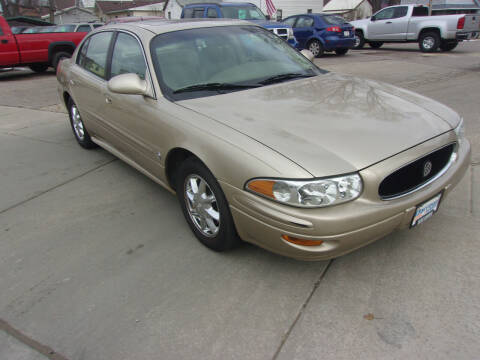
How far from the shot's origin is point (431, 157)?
245 cm

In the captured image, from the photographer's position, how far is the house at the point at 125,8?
5649cm

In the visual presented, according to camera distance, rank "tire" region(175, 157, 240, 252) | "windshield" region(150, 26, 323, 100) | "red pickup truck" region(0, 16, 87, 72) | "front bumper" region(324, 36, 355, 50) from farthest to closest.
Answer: "front bumper" region(324, 36, 355, 50) → "red pickup truck" region(0, 16, 87, 72) → "windshield" region(150, 26, 323, 100) → "tire" region(175, 157, 240, 252)

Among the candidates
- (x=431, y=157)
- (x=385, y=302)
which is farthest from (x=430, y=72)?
(x=385, y=302)

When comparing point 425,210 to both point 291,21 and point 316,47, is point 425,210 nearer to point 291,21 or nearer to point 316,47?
point 316,47

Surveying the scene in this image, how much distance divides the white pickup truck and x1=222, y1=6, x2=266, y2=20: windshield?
5.91 meters

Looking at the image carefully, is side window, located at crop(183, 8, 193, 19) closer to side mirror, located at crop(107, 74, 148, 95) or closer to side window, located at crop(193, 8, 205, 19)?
side window, located at crop(193, 8, 205, 19)

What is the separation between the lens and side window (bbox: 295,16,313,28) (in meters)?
14.0

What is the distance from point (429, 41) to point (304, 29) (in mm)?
4679

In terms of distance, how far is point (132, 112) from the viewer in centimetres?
327

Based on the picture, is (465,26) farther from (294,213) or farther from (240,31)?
(294,213)

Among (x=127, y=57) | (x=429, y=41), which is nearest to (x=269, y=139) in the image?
(x=127, y=57)

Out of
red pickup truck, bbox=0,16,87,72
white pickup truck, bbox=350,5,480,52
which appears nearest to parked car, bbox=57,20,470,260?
red pickup truck, bbox=0,16,87,72

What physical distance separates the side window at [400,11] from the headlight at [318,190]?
599 inches

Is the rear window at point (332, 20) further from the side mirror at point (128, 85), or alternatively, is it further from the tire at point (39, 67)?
the side mirror at point (128, 85)
